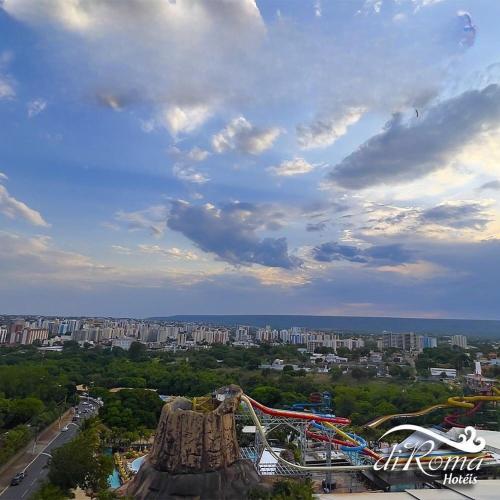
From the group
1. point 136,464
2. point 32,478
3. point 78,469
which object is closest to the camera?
point 78,469

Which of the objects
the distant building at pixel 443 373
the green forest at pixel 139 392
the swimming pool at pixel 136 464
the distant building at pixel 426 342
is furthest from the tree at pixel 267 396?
the distant building at pixel 426 342

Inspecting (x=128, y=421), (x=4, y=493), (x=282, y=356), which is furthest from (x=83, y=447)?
(x=282, y=356)

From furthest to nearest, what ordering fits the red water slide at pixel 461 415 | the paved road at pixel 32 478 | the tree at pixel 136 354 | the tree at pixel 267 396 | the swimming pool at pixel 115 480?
the tree at pixel 136 354, the tree at pixel 267 396, the red water slide at pixel 461 415, the swimming pool at pixel 115 480, the paved road at pixel 32 478

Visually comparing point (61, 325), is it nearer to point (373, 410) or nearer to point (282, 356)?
point (282, 356)

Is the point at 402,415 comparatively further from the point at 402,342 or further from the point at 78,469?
the point at 402,342

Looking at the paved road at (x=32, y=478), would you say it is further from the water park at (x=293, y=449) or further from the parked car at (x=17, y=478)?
the water park at (x=293, y=449)

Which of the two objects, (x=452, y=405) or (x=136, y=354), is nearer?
(x=452, y=405)

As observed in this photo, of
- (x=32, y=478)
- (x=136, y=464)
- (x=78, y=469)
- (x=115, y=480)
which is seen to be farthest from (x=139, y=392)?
(x=78, y=469)
